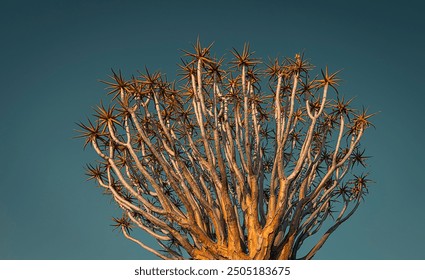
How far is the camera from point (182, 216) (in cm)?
912

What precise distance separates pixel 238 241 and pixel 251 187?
43.5 inches

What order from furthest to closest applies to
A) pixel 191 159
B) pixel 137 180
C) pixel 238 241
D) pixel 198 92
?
pixel 137 180 → pixel 191 159 → pixel 198 92 → pixel 238 241

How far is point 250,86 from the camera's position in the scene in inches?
413

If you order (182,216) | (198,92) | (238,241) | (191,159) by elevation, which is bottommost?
(238,241)

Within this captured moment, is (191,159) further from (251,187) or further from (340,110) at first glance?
(340,110)

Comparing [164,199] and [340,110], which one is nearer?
[164,199]

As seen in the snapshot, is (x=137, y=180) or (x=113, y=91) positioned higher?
(x=113, y=91)
